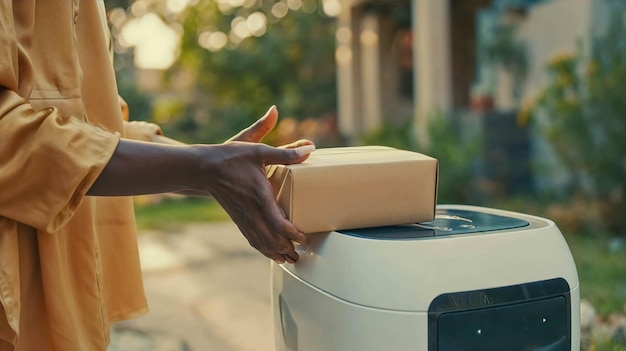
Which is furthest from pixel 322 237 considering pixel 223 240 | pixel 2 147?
pixel 223 240

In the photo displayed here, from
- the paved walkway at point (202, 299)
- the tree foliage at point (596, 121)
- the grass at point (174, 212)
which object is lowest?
the grass at point (174, 212)

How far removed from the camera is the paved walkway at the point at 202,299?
4.09 metres

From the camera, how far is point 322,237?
4.57 ft

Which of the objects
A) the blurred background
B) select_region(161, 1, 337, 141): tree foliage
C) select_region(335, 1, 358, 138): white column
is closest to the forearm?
the blurred background

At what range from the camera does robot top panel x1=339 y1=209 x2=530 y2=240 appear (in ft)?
4.50

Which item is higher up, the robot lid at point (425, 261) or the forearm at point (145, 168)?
the forearm at point (145, 168)

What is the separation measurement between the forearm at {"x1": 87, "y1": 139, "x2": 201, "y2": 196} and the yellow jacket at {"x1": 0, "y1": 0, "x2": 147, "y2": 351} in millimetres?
28

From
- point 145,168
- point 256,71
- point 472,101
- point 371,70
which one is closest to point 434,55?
point 472,101

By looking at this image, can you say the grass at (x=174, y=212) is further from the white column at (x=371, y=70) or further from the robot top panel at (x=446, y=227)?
the robot top panel at (x=446, y=227)

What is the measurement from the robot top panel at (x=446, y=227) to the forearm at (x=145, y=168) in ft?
1.06

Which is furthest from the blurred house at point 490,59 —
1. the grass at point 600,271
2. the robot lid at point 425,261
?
the robot lid at point 425,261

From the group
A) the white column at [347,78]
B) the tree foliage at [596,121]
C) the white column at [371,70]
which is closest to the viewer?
the tree foliage at [596,121]

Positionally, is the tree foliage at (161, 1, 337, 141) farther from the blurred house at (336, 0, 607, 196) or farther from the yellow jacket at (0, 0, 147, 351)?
the yellow jacket at (0, 0, 147, 351)

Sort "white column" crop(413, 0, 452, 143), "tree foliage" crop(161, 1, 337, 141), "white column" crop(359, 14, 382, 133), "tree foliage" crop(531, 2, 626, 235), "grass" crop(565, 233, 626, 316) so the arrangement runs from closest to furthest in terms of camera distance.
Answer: "grass" crop(565, 233, 626, 316) → "tree foliage" crop(531, 2, 626, 235) → "white column" crop(413, 0, 452, 143) → "white column" crop(359, 14, 382, 133) → "tree foliage" crop(161, 1, 337, 141)
